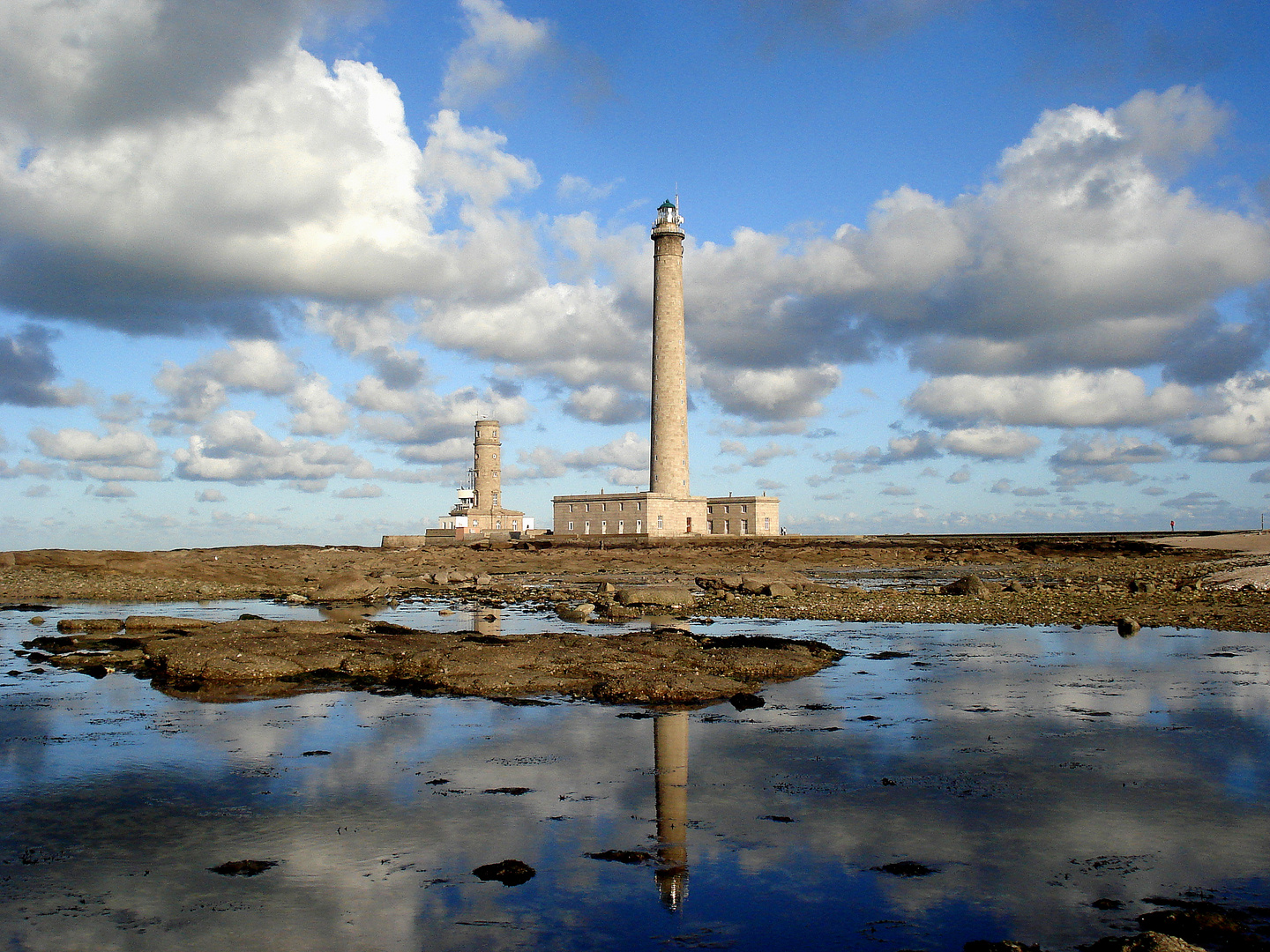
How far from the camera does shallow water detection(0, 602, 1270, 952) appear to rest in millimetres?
4742

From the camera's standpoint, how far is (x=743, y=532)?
73.8 m

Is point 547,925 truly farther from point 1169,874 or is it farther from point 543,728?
point 543,728

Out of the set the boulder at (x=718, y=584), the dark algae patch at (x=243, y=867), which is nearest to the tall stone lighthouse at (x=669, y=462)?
the boulder at (x=718, y=584)

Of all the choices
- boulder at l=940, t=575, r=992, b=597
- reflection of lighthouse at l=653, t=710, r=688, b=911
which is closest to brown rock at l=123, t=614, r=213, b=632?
reflection of lighthouse at l=653, t=710, r=688, b=911

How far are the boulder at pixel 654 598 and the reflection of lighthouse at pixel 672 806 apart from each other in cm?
1360

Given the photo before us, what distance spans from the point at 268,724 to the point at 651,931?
6499 mm

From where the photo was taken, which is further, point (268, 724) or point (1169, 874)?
point (268, 724)

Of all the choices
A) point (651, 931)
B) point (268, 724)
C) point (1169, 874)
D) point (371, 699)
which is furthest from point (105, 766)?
point (1169, 874)

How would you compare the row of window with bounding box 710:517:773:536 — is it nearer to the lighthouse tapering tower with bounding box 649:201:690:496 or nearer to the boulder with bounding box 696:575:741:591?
the lighthouse tapering tower with bounding box 649:201:690:496

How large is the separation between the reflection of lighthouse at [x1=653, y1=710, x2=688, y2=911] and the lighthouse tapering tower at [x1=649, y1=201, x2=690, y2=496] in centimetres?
5839

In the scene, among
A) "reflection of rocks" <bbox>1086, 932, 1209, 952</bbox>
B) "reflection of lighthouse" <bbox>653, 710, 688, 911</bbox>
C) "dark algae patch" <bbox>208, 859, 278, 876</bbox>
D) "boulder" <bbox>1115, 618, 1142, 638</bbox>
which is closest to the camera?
"reflection of rocks" <bbox>1086, 932, 1209, 952</bbox>

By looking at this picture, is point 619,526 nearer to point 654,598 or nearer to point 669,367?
point 669,367

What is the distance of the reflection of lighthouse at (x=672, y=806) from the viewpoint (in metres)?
5.23

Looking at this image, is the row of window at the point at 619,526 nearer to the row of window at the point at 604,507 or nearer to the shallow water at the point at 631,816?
the row of window at the point at 604,507
